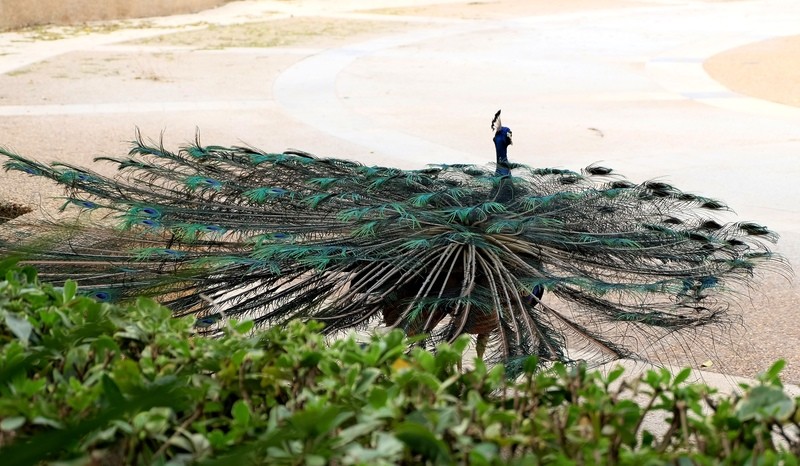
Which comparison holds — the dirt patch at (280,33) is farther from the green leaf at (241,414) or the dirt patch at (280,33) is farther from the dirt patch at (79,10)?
the green leaf at (241,414)

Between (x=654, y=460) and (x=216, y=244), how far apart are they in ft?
8.46

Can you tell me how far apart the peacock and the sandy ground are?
0.97 m

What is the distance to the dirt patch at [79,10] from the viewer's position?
63.2 feet

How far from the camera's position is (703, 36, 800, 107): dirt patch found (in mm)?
12969

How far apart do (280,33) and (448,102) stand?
25.5 feet

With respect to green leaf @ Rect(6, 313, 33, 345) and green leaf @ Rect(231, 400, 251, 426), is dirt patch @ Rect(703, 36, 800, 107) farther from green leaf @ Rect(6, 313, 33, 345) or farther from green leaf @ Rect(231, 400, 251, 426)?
green leaf @ Rect(231, 400, 251, 426)

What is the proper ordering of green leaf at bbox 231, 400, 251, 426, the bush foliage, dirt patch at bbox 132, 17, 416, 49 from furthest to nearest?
dirt patch at bbox 132, 17, 416, 49 < green leaf at bbox 231, 400, 251, 426 < the bush foliage

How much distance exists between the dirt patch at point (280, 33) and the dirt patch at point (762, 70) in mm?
6469

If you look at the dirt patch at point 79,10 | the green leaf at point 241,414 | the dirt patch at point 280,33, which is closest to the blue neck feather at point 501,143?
the green leaf at point 241,414

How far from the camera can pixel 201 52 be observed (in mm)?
16328

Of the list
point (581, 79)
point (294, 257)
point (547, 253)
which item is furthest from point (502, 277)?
point (581, 79)

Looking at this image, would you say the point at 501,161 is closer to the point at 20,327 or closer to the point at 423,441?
the point at 20,327

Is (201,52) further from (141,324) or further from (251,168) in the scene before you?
(141,324)

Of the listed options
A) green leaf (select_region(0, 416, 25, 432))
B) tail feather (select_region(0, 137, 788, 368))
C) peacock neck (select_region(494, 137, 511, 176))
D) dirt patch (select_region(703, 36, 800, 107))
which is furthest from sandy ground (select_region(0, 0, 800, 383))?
green leaf (select_region(0, 416, 25, 432))
